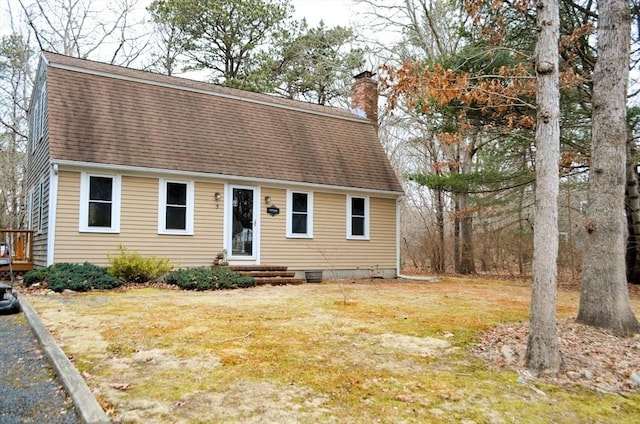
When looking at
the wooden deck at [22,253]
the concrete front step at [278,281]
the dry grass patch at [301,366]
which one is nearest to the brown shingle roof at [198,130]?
the concrete front step at [278,281]

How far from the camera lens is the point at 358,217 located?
47.3 feet

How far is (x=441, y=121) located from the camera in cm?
1309

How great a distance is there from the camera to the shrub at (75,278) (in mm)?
9078

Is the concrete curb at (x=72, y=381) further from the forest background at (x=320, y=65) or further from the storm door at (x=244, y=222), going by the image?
the forest background at (x=320, y=65)

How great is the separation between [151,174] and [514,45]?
9.14 m

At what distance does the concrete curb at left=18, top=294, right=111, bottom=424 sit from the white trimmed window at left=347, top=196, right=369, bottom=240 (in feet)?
31.9

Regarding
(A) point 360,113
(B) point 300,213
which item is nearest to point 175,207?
(B) point 300,213

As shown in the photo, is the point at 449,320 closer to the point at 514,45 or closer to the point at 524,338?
the point at 524,338

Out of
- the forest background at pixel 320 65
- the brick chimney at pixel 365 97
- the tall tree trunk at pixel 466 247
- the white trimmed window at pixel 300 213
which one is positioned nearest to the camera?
the white trimmed window at pixel 300 213

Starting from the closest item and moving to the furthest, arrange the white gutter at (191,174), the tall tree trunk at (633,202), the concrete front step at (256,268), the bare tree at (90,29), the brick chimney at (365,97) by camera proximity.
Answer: the white gutter at (191,174), the tall tree trunk at (633,202), the concrete front step at (256,268), the brick chimney at (365,97), the bare tree at (90,29)

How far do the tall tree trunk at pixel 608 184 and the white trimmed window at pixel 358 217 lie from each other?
8448 mm

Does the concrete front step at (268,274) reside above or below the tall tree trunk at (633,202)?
below

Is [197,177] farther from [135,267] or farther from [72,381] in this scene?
[72,381]

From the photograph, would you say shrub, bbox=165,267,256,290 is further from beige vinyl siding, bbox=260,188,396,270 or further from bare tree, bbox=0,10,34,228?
bare tree, bbox=0,10,34,228
